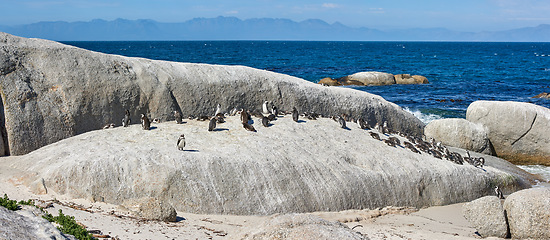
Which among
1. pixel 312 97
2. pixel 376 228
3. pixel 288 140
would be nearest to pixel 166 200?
pixel 288 140

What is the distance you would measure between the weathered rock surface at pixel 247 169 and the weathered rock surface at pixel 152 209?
2.11ft

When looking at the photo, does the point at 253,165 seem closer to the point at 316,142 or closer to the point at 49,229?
the point at 316,142

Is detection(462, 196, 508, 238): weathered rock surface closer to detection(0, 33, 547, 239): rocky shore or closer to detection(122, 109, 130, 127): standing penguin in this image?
detection(0, 33, 547, 239): rocky shore

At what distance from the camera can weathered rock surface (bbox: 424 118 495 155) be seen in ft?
74.4

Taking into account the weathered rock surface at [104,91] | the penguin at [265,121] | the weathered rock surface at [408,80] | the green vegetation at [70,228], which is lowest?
the weathered rock surface at [408,80]

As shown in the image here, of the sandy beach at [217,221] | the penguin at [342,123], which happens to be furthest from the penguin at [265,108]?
the sandy beach at [217,221]

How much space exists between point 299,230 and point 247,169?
5.48 metres

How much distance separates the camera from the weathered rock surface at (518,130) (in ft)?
74.9

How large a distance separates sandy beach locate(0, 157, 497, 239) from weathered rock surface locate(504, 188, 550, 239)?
3.18 feet

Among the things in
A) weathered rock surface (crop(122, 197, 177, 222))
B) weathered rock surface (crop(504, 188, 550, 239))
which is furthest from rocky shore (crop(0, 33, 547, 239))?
weathered rock surface (crop(504, 188, 550, 239))

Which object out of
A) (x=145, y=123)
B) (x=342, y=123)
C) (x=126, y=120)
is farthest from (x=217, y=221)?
(x=342, y=123)

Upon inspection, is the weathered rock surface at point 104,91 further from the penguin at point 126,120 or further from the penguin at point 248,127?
the penguin at point 248,127

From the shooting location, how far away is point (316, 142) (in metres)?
A: 14.8

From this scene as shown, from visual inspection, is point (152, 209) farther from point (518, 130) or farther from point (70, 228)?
point (518, 130)
